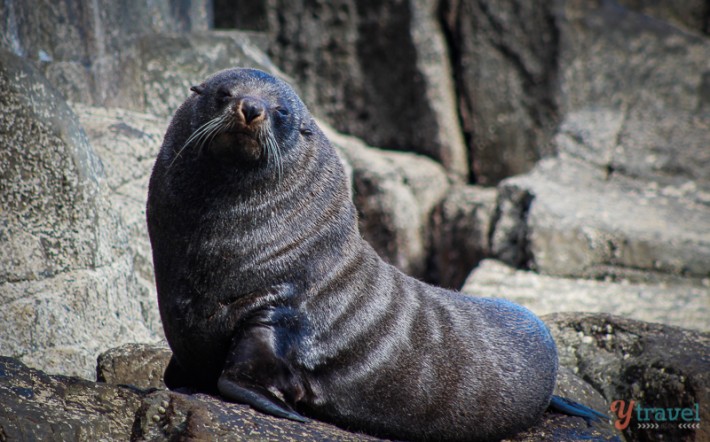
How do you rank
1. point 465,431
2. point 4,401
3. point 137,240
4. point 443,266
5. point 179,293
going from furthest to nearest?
point 443,266 → point 137,240 → point 465,431 → point 179,293 → point 4,401

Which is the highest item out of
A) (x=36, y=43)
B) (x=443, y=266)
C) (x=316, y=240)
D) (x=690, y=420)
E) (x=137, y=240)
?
(x=36, y=43)

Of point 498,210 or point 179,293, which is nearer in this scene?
point 179,293

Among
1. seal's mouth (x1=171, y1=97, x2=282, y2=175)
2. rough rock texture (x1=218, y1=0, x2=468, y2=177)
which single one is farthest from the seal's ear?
rough rock texture (x1=218, y1=0, x2=468, y2=177)

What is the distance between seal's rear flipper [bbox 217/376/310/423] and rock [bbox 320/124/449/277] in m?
5.79

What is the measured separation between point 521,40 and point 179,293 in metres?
7.25

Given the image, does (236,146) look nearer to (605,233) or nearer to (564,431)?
(564,431)

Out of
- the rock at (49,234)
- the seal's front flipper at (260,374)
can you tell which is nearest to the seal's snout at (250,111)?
the seal's front flipper at (260,374)

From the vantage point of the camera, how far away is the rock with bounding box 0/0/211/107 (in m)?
5.50

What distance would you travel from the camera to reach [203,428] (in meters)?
3.07

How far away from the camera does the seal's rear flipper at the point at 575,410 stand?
449 cm

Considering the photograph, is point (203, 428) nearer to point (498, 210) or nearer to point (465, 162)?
point (498, 210)

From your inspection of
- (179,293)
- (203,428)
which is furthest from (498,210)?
(203,428)

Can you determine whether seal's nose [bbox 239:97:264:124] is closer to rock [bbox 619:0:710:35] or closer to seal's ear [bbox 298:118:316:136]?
seal's ear [bbox 298:118:316:136]

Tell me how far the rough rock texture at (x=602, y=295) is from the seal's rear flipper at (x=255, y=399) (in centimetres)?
389
